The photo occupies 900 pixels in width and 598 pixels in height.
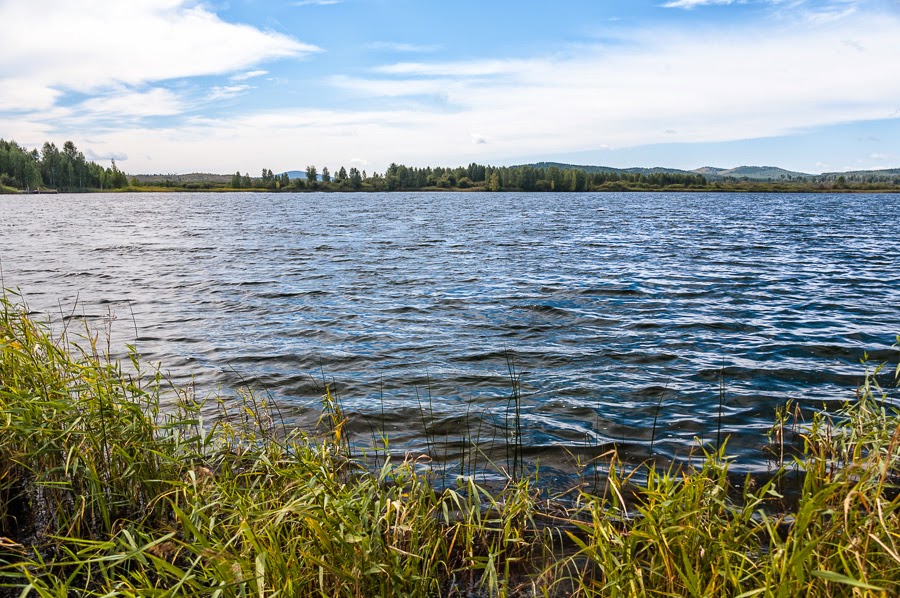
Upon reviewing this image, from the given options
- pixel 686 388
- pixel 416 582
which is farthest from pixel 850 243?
pixel 416 582

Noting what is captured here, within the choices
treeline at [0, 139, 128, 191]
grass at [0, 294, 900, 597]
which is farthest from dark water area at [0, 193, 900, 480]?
treeline at [0, 139, 128, 191]

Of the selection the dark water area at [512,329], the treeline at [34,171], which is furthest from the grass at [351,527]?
the treeline at [34,171]

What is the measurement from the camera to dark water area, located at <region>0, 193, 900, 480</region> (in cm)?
899

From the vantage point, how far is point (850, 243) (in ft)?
122

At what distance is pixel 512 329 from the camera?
46.9 feet

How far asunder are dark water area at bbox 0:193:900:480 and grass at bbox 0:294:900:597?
8.72ft

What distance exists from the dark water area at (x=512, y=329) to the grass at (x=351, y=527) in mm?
2659

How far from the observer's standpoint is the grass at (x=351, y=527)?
11.0 ft

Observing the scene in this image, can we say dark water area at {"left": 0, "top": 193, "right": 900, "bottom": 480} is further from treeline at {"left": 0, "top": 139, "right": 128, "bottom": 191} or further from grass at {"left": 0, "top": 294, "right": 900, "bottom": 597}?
treeline at {"left": 0, "top": 139, "right": 128, "bottom": 191}

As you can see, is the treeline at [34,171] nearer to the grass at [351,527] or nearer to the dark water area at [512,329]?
the dark water area at [512,329]

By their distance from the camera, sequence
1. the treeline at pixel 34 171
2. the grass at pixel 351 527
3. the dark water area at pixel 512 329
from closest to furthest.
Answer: the grass at pixel 351 527
the dark water area at pixel 512 329
the treeline at pixel 34 171

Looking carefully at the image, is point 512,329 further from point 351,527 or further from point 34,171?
point 34,171

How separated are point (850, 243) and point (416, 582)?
1716 inches

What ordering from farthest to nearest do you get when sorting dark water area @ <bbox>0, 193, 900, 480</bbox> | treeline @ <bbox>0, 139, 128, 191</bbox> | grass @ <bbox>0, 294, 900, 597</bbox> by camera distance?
treeline @ <bbox>0, 139, 128, 191</bbox> < dark water area @ <bbox>0, 193, 900, 480</bbox> < grass @ <bbox>0, 294, 900, 597</bbox>
